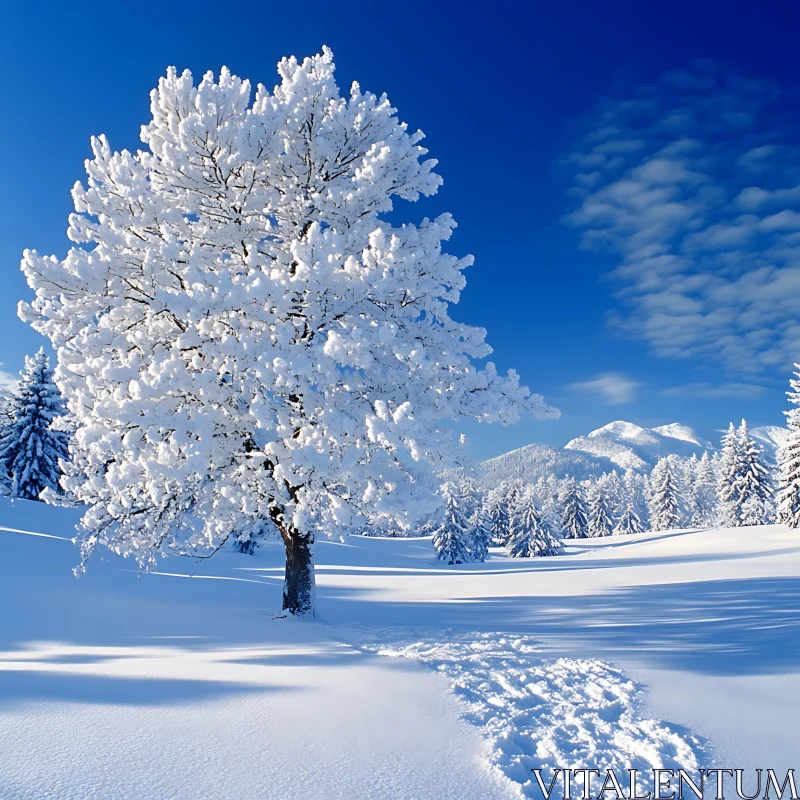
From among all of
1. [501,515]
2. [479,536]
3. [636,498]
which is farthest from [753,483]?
[636,498]

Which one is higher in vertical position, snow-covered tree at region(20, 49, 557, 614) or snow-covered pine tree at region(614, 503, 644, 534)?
snow-covered tree at region(20, 49, 557, 614)

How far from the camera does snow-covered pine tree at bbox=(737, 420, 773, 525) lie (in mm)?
53375

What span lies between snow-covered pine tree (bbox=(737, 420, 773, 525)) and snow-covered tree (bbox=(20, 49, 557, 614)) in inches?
2258

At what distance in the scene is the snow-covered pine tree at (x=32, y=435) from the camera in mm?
33094

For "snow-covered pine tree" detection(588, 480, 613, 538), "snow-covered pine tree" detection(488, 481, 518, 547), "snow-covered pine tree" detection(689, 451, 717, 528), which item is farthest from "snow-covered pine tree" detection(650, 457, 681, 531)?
"snow-covered pine tree" detection(488, 481, 518, 547)

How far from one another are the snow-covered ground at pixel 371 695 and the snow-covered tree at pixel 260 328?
5.56 feet

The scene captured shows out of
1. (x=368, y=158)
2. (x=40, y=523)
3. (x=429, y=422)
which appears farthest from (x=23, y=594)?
(x=40, y=523)

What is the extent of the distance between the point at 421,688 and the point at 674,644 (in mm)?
4180

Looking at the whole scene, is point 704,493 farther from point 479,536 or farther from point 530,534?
point 479,536

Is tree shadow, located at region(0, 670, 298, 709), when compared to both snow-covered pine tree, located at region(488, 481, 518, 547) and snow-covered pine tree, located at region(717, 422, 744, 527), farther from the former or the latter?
snow-covered pine tree, located at region(488, 481, 518, 547)

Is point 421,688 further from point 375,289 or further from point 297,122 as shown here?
point 297,122

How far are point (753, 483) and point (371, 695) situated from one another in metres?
61.9

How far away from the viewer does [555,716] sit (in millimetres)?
4391

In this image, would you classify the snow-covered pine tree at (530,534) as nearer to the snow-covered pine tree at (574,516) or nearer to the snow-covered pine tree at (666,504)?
the snow-covered pine tree at (574,516)
